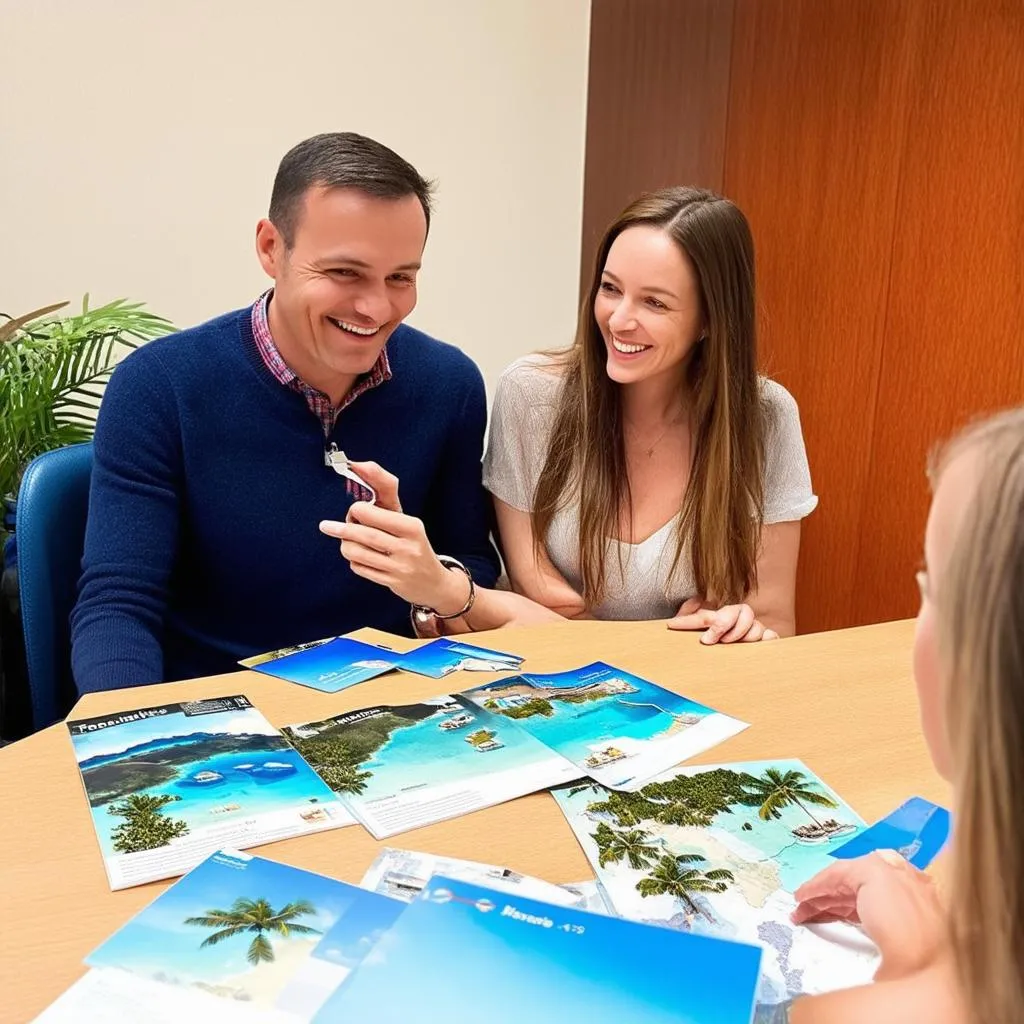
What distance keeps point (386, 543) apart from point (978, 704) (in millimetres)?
970

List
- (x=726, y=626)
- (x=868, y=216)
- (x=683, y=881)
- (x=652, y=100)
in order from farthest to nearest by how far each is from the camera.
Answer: (x=652, y=100)
(x=868, y=216)
(x=726, y=626)
(x=683, y=881)

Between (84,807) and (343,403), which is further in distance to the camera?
(343,403)

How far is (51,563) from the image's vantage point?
1544 mm

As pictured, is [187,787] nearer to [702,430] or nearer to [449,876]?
[449,876]

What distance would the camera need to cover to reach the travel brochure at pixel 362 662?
127cm

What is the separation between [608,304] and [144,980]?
4.45ft

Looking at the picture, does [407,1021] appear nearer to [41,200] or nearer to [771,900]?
[771,900]

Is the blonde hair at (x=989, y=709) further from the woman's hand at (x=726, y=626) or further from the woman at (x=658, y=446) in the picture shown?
the woman at (x=658, y=446)

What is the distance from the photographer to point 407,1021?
2.03 feet

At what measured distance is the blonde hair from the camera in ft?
1.61

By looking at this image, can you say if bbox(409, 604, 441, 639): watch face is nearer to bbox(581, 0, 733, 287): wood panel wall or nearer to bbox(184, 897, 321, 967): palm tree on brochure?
bbox(184, 897, 321, 967): palm tree on brochure

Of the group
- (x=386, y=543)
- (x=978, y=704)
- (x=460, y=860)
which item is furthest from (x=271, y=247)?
(x=978, y=704)

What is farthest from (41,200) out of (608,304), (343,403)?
(608,304)

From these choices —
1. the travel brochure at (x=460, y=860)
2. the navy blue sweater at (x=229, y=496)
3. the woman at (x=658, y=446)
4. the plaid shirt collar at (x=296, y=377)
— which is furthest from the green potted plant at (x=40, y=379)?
the travel brochure at (x=460, y=860)
